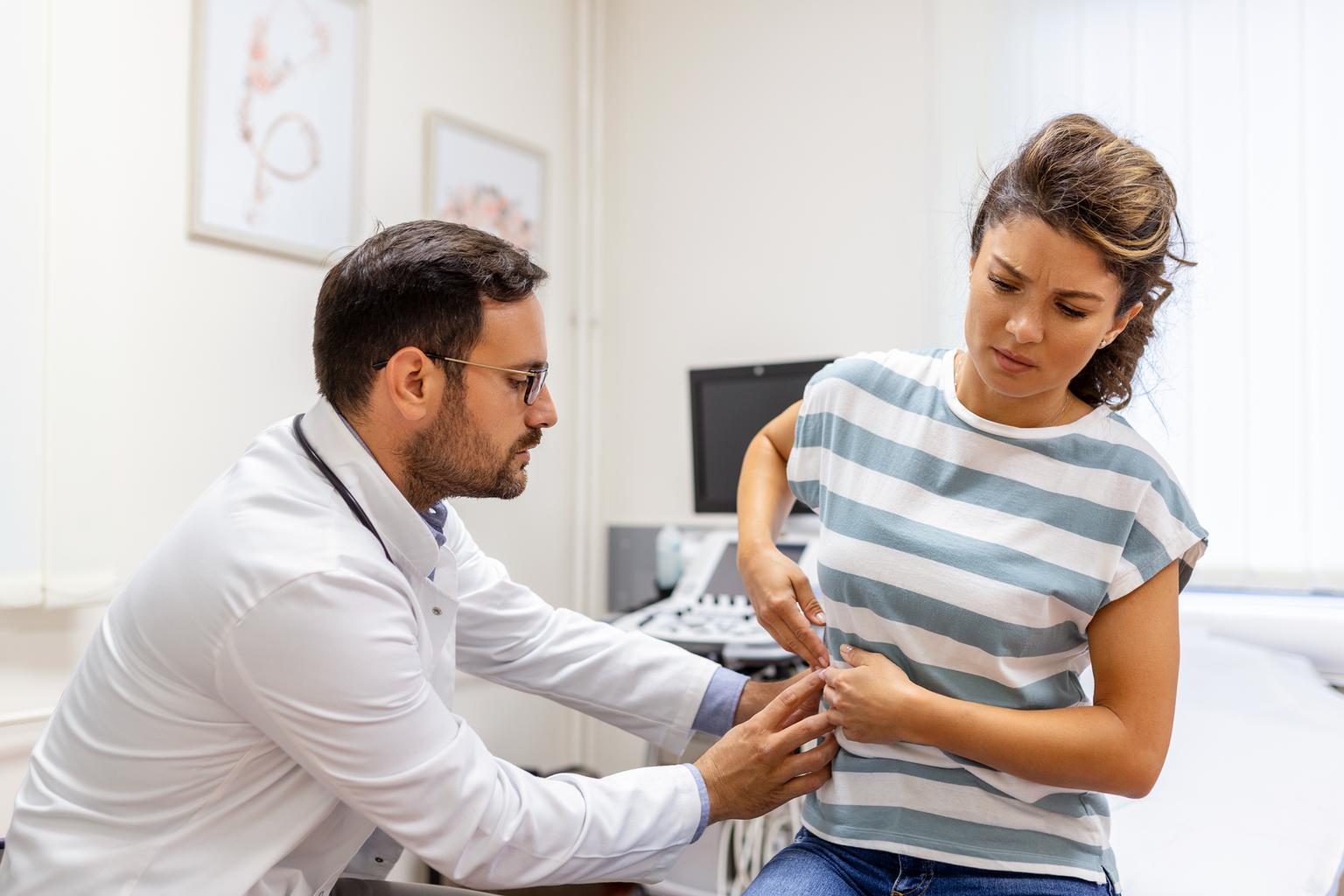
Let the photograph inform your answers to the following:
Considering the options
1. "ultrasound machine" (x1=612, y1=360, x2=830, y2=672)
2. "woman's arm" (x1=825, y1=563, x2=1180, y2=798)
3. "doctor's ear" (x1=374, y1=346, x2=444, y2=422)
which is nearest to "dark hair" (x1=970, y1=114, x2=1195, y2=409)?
"woman's arm" (x1=825, y1=563, x2=1180, y2=798)

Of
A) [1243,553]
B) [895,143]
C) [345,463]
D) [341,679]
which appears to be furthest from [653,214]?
[341,679]

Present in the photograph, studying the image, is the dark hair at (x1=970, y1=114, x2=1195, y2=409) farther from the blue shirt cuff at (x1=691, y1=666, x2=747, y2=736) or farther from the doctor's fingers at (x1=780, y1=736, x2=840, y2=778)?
the blue shirt cuff at (x1=691, y1=666, x2=747, y2=736)

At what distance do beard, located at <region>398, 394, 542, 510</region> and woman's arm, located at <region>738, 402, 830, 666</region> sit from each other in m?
0.31

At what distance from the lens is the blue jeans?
1.03 meters

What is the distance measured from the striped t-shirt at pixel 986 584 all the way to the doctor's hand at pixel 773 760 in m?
0.03

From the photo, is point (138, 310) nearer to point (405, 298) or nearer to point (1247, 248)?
point (405, 298)

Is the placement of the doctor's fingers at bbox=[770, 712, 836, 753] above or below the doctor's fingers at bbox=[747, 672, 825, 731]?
below

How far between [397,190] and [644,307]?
855 millimetres

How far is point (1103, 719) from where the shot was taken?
0.99m

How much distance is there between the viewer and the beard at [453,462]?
3.85ft

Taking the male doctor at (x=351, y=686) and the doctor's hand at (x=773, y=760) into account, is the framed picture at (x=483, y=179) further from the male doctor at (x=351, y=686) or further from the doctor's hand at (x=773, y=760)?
the doctor's hand at (x=773, y=760)

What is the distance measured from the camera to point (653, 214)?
3.11 meters

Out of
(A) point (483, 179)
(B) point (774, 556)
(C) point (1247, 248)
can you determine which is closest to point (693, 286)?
(A) point (483, 179)

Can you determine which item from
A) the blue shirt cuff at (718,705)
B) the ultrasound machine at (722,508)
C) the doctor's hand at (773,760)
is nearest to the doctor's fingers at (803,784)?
the doctor's hand at (773,760)
